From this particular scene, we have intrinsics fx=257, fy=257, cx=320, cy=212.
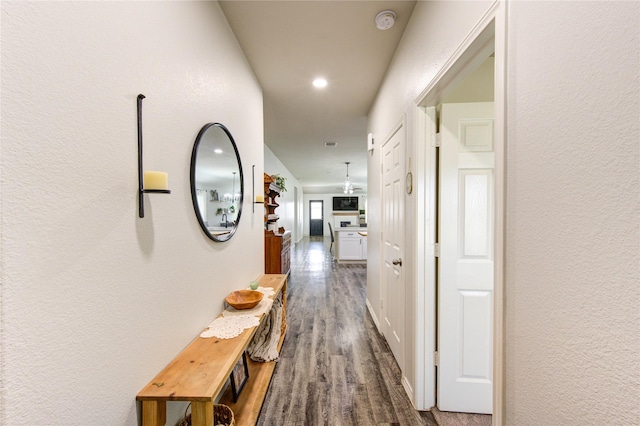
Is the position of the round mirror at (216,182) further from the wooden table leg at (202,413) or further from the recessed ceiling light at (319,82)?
the recessed ceiling light at (319,82)

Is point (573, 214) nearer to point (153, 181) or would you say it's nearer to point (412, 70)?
point (153, 181)

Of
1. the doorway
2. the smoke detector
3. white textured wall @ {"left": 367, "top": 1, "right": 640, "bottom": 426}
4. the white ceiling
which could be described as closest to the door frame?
white textured wall @ {"left": 367, "top": 1, "right": 640, "bottom": 426}

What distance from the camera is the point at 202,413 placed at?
98 centimetres

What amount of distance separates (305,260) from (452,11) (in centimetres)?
623

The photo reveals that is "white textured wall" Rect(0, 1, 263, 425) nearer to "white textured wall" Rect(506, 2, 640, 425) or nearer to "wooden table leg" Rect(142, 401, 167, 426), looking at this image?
"wooden table leg" Rect(142, 401, 167, 426)

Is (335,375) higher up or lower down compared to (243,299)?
lower down

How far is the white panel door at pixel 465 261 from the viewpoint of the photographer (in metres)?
1.66

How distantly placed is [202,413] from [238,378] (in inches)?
39.6

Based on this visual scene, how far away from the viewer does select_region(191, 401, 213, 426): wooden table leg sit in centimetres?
97

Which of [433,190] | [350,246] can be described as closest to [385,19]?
[433,190]

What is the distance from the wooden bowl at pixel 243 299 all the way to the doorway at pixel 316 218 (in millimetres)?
12193

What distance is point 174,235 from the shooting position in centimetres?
121

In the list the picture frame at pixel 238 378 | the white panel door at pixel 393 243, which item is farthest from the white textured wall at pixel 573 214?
the picture frame at pixel 238 378

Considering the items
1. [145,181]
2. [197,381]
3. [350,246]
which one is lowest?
[350,246]
